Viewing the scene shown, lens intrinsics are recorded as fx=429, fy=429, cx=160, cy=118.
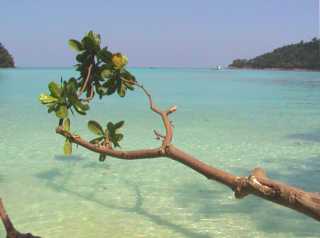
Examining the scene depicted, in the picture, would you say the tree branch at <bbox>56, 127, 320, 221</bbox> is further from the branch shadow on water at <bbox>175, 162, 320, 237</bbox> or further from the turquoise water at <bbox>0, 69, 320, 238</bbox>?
the branch shadow on water at <bbox>175, 162, 320, 237</bbox>

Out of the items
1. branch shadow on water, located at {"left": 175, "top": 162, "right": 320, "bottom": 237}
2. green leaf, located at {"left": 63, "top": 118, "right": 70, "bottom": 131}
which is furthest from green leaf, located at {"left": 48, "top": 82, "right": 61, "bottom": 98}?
branch shadow on water, located at {"left": 175, "top": 162, "right": 320, "bottom": 237}

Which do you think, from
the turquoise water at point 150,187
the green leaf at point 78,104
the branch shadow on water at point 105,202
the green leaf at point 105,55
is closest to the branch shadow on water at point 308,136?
the turquoise water at point 150,187

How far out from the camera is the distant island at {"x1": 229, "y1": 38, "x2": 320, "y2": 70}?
87.8m

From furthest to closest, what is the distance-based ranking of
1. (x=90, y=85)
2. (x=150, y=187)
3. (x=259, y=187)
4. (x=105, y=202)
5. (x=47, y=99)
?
1. (x=150, y=187)
2. (x=105, y=202)
3. (x=90, y=85)
4. (x=47, y=99)
5. (x=259, y=187)

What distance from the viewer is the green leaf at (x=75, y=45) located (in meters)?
1.83

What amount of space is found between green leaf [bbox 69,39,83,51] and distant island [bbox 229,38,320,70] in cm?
8714

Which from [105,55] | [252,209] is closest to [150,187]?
[252,209]

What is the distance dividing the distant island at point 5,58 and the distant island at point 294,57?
6005 centimetres

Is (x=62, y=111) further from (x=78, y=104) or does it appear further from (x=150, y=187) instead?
(x=150, y=187)

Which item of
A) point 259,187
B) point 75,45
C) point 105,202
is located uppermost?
point 75,45

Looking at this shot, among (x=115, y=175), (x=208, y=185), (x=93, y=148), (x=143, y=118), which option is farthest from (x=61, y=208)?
(x=143, y=118)

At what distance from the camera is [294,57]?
93625 mm

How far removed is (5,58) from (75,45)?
304ft

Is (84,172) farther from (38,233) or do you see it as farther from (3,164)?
(38,233)
